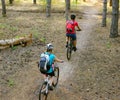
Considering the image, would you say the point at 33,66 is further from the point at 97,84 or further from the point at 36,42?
the point at 36,42

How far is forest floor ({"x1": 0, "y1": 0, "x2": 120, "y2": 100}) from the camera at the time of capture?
11.8 metres

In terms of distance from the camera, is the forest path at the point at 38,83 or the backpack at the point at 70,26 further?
the backpack at the point at 70,26

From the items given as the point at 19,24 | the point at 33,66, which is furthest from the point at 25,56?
the point at 19,24

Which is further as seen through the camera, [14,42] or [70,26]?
[14,42]

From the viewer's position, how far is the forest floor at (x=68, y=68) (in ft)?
38.6

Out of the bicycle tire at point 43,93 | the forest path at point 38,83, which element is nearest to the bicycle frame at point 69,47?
the forest path at point 38,83

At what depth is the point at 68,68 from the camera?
14414 mm

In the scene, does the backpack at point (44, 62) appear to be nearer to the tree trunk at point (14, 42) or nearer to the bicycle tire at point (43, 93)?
the bicycle tire at point (43, 93)

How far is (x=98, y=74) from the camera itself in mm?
13773

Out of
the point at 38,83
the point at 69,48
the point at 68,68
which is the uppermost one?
the point at 69,48

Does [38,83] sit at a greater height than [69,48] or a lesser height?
lesser

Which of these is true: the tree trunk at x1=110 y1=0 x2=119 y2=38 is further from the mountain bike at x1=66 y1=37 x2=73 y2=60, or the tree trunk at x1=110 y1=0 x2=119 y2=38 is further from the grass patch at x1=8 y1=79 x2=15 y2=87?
the grass patch at x1=8 y1=79 x2=15 y2=87

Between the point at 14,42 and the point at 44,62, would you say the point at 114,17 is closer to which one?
the point at 14,42

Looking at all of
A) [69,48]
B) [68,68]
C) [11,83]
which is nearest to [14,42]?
[69,48]
